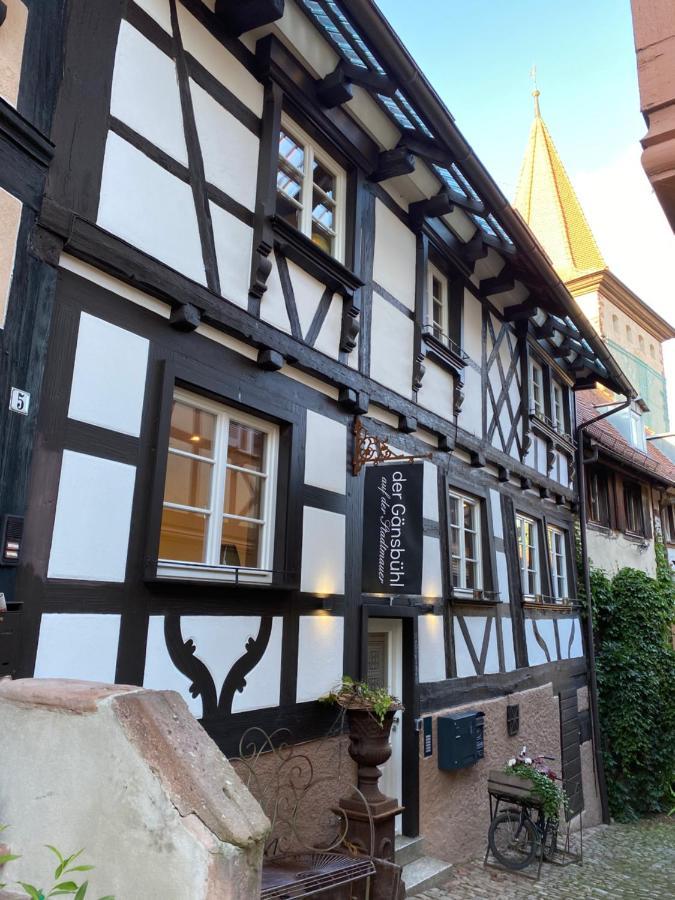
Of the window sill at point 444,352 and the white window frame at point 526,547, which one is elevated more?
the window sill at point 444,352

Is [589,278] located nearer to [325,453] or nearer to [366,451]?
[366,451]

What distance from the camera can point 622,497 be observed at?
14.1 metres

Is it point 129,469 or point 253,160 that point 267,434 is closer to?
point 129,469

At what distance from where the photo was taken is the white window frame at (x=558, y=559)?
1046cm

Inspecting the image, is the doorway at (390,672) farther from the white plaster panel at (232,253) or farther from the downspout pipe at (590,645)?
the downspout pipe at (590,645)

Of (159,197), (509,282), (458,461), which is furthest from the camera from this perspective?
(509,282)

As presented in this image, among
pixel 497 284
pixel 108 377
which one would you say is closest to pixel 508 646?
pixel 497 284

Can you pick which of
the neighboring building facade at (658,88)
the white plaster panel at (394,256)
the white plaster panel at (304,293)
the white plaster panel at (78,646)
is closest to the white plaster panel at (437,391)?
the white plaster panel at (394,256)

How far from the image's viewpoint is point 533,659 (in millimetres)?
9102

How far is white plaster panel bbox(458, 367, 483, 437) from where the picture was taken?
8062 millimetres

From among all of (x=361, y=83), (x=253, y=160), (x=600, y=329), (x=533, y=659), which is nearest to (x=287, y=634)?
(x=253, y=160)

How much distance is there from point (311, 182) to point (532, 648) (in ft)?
21.0

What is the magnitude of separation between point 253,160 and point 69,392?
2510mm

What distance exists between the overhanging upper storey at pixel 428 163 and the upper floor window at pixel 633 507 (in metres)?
5.46
